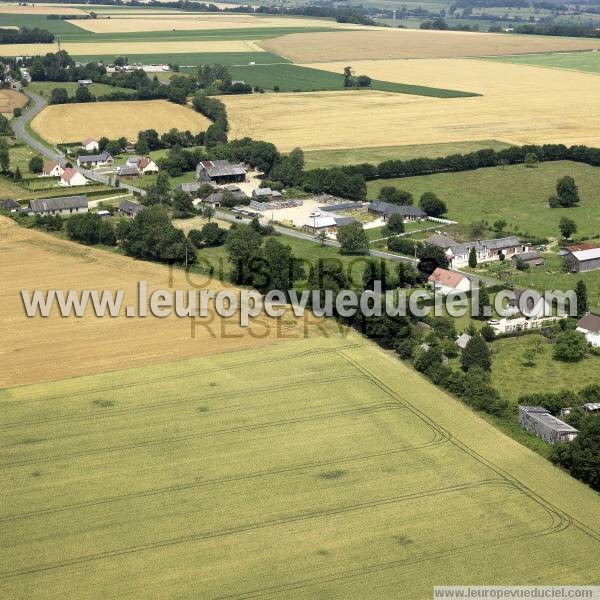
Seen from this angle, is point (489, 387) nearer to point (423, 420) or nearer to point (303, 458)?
point (423, 420)

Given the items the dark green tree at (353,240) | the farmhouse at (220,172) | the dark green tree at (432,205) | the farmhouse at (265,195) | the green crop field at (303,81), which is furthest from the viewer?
the green crop field at (303,81)

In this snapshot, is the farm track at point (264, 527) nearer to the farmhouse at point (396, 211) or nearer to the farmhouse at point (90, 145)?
the farmhouse at point (396, 211)

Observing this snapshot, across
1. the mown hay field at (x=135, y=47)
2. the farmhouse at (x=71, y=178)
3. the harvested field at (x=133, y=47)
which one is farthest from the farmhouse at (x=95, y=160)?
the harvested field at (x=133, y=47)

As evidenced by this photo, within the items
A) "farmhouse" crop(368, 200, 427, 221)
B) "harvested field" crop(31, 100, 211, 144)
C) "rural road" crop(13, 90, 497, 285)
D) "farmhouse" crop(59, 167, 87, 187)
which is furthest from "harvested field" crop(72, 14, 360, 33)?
"farmhouse" crop(368, 200, 427, 221)

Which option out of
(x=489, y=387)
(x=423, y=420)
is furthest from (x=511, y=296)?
(x=423, y=420)

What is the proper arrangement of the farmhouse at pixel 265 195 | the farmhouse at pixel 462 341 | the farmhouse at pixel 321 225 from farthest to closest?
the farmhouse at pixel 265 195, the farmhouse at pixel 321 225, the farmhouse at pixel 462 341

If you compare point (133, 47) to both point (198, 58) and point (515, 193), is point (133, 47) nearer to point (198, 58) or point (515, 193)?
point (198, 58)

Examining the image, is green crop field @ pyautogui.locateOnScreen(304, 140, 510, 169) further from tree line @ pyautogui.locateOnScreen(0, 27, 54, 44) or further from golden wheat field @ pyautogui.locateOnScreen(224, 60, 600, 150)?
tree line @ pyautogui.locateOnScreen(0, 27, 54, 44)
